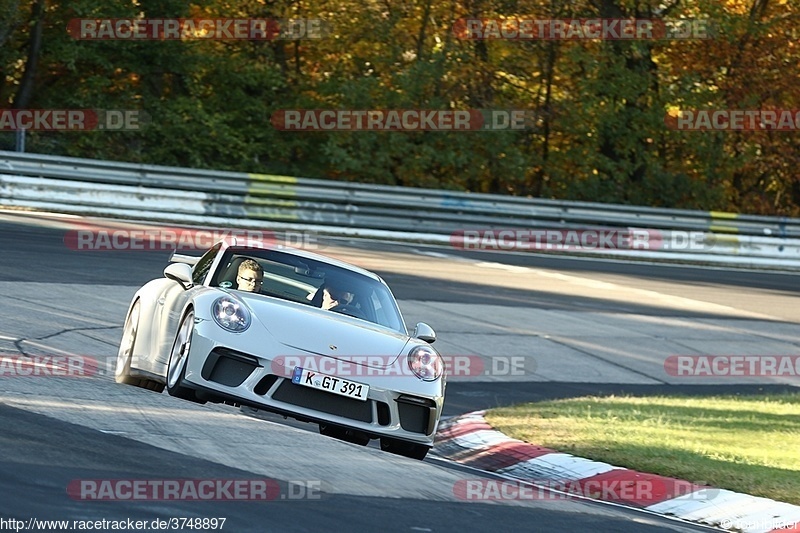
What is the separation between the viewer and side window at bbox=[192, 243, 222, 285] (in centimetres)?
927

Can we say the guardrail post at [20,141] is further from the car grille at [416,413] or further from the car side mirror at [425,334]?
the car grille at [416,413]

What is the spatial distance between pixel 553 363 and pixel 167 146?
14445mm

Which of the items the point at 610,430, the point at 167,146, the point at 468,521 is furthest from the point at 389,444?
the point at 167,146

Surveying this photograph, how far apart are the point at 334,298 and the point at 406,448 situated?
1225 mm

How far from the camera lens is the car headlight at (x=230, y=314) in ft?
26.7

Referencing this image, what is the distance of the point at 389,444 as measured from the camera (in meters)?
8.55

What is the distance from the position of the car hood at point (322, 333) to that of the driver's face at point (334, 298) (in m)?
0.26

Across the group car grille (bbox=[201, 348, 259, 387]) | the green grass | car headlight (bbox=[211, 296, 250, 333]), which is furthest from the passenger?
the green grass

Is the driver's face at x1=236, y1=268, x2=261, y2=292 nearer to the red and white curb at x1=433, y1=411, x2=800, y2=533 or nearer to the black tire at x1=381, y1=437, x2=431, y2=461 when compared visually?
the black tire at x1=381, y1=437, x2=431, y2=461

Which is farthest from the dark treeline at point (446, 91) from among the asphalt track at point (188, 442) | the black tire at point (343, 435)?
the black tire at point (343, 435)

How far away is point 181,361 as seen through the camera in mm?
8188

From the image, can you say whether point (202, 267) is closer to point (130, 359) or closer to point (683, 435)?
point (130, 359)

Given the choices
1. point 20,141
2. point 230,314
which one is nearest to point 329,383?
point 230,314

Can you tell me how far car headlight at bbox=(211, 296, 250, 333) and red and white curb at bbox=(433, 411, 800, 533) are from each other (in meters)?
1.68
